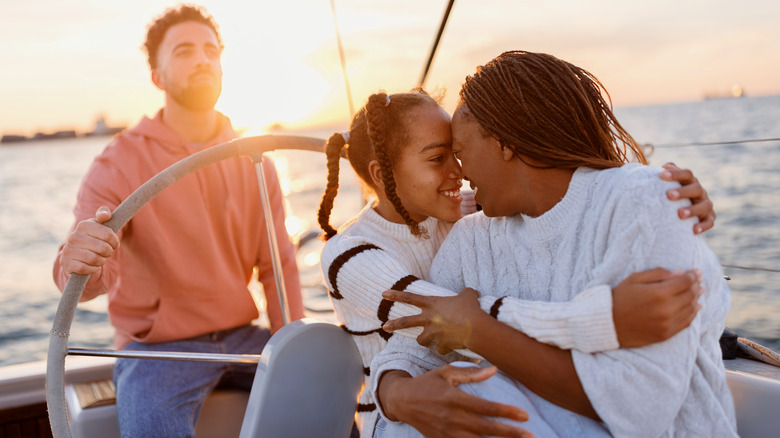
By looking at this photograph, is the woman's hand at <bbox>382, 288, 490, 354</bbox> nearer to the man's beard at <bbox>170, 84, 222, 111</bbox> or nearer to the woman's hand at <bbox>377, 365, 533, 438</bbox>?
the woman's hand at <bbox>377, 365, 533, 438</bbox>

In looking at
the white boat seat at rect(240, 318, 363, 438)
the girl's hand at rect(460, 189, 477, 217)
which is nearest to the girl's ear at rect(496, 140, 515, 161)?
the girl's hand at rect(460, 189, 477, 217)

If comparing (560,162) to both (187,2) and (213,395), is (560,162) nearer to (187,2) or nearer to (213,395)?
(213,395)

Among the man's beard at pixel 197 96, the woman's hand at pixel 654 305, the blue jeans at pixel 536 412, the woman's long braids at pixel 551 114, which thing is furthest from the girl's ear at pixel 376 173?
the man's beard at pixel 197 96

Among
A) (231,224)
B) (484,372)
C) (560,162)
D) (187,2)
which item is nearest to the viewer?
(484,372)

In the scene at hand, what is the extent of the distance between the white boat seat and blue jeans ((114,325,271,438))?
425mm

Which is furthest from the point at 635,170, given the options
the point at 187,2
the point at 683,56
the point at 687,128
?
the point at 687,128

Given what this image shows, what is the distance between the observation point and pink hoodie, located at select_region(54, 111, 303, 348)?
1.82 m

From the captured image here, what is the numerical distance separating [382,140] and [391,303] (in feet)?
1.17

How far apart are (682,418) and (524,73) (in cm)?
63

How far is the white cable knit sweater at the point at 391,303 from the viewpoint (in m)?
0.98

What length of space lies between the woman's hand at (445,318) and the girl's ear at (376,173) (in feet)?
1.16

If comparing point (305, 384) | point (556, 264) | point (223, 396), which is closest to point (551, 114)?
point (556, 264)

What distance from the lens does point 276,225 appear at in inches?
79.1

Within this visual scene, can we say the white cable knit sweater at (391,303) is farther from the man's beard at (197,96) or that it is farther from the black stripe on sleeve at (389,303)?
the man's beard at (197,96)
